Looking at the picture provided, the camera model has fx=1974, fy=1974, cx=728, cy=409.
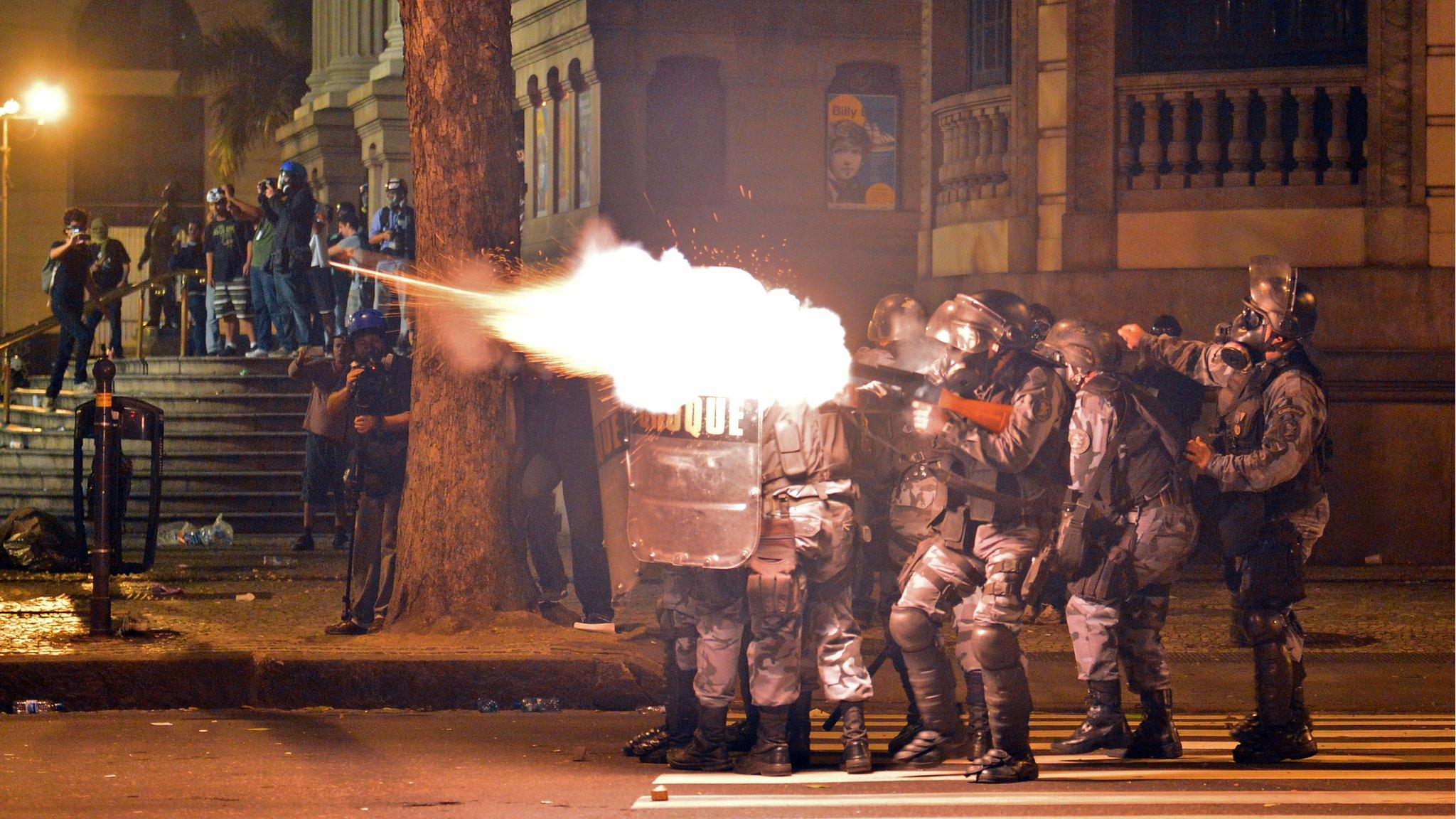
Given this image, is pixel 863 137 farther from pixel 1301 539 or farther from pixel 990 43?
pixel 1301 539

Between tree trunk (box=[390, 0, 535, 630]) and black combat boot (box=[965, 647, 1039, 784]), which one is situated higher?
tree trunk (box=[390, 0, 535, 630])

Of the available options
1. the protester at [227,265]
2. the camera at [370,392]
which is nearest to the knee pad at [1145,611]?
the camera at [370,392]

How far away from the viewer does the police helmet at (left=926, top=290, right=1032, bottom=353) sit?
26.6ft

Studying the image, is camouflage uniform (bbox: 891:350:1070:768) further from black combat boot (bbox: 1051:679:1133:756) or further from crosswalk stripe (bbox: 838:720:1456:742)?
crosswalk stripe (bbox: 838:720:1456:742)

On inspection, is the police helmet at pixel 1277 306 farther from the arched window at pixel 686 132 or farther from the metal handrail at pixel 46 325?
the arched window at pixel 686 132

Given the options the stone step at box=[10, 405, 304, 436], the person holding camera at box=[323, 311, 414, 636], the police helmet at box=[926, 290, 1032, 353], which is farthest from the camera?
the stone step at box=[10, 405, 304, 436]

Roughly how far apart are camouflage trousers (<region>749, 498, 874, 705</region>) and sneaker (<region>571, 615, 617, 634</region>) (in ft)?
10.2

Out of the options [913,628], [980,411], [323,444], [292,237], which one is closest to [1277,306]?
[980,411]

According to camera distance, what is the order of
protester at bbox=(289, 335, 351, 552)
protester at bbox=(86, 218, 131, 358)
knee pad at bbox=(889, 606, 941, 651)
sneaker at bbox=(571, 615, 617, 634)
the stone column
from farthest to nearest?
protester at bbox=(86, 218, 131, 358) → the stone column → protester at bbox=(289, 335, 351, 552) → sneaker at bbox=(571, 615, 617, 634) → knee pad at bbox=(889, 606, 941, 651)

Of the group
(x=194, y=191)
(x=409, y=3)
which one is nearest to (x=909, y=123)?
(x=409, y=3)

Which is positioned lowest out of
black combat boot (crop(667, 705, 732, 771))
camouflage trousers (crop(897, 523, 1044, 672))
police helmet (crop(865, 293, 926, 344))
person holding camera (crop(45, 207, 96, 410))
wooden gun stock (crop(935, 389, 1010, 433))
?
black combat boot (crop(667, 705, 732, 771))

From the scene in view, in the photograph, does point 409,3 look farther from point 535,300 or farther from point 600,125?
point 600,125

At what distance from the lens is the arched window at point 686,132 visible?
23.9 metres

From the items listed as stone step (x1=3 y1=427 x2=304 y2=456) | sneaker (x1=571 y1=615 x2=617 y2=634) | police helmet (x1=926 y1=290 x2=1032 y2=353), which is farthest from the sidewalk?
stone step (x1=3 y1=427 x2=304 y2=456)
